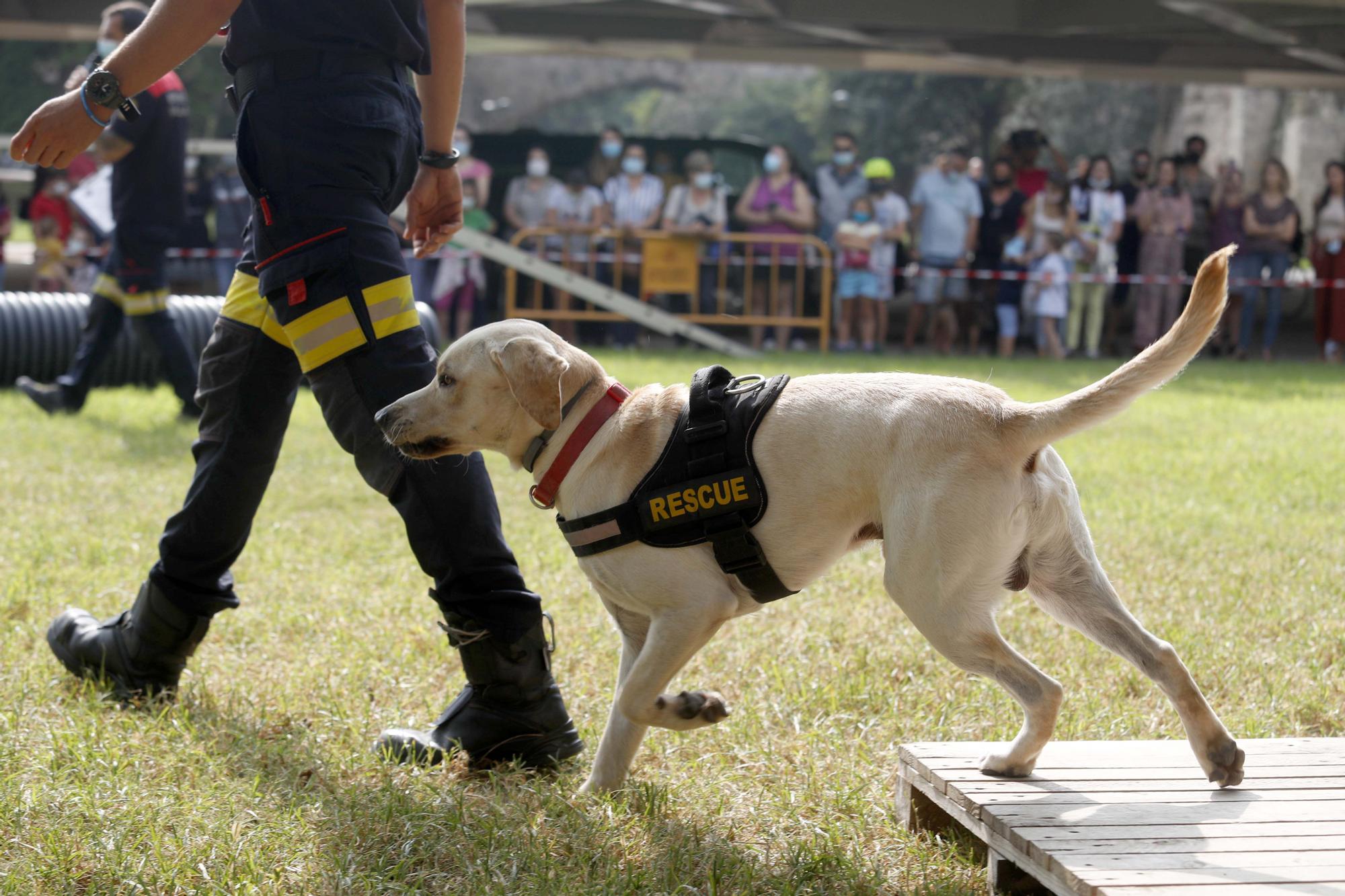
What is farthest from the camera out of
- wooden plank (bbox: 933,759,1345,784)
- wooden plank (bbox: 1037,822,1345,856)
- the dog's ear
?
the dog's ear

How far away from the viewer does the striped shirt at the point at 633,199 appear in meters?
15.8

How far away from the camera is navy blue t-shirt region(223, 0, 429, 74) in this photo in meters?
2.93

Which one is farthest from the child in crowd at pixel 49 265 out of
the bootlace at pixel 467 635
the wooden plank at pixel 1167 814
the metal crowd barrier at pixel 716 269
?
the wooden plank at pixel 1167 814

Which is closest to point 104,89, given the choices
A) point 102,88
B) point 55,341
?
point 102,88

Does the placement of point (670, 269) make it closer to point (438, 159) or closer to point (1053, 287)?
point (1053, 287)

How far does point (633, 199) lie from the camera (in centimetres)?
1587

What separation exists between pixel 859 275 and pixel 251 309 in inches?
501

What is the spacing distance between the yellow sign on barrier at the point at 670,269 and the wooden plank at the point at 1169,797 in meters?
13.3

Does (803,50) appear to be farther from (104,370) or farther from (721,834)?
(721,834)

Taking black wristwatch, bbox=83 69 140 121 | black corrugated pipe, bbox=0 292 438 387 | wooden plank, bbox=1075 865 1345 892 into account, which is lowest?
black corrugated pipe, bbox=0 292 438 387

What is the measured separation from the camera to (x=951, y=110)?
130 feet

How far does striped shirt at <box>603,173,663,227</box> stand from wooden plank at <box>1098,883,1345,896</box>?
14167 millimetres

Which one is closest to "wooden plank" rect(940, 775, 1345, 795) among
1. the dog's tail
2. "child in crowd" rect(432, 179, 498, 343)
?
the dog's tail

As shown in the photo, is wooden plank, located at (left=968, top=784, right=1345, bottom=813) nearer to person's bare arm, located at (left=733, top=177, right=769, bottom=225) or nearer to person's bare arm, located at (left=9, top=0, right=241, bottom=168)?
person's bare arm, located at (left=9, top=0, right=241, bottom=168)
